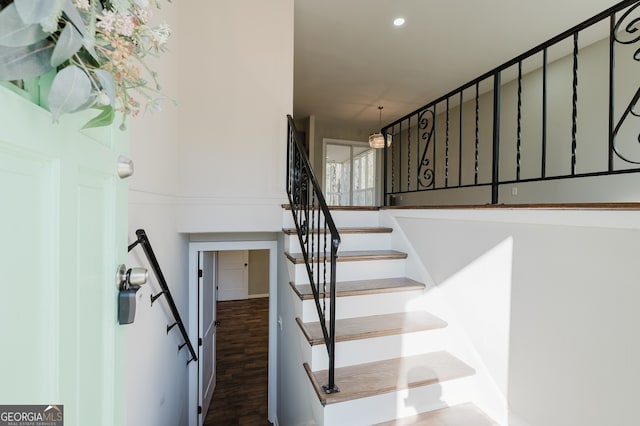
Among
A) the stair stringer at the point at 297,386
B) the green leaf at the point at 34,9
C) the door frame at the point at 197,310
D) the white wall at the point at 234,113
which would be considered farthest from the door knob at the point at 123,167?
the door frame at the point at 197,310

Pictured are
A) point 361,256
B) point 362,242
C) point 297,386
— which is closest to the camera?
point 297,386

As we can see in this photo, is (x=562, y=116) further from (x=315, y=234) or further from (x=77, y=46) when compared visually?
(x=77, y=46)

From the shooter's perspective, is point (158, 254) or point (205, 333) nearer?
point (158, 254)

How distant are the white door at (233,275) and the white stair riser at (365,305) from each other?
5967 mm

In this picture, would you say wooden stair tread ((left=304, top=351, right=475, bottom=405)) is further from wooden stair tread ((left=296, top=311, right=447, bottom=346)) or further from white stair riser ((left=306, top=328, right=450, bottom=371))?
wooden stair tread ((left=296, top=311, right=447, bottom=346))

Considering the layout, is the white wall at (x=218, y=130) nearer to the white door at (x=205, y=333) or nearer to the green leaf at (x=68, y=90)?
the white door at (x=205, y=333)

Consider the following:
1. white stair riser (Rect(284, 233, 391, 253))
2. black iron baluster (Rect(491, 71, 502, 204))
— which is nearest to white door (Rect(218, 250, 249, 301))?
white stair riser (Rect(284, 233, 391, 253))

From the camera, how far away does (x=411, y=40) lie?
11.7 feet

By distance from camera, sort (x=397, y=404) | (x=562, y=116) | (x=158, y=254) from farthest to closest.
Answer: (x=562, y=116) < (x=158, y=254) < (x=397, y=404)

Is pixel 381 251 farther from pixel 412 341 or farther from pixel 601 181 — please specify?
pixel 601 181

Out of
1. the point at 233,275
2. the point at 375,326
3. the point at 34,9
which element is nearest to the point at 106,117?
the point at 34,9

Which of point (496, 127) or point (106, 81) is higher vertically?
point (496, 127)

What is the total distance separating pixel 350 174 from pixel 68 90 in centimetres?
707

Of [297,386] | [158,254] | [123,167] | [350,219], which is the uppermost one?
[123,167]
